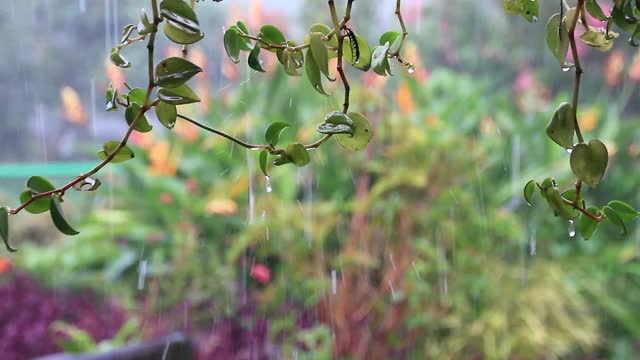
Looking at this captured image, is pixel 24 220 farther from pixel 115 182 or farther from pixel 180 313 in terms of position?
pixel 180 313

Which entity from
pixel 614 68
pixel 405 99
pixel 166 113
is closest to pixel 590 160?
pixel 166 113

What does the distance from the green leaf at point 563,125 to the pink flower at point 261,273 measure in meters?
1.00

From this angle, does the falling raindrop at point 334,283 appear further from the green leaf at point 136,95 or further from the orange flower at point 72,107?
the green leaf at point 136,95

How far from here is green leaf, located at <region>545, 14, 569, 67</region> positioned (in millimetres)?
355

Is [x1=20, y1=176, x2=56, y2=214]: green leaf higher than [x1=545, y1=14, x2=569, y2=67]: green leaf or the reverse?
the reverse

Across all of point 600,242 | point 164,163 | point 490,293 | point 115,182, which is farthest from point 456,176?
point 115,182

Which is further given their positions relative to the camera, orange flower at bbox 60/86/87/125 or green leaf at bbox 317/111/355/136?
orange flower at bbox 60/86/87/125

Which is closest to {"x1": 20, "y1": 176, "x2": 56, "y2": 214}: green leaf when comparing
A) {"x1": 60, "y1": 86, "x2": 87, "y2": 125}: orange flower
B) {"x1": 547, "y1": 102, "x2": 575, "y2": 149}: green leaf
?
{"x1": 547, "y1": 102, "x2": 575, "y2": 149}: green leaf

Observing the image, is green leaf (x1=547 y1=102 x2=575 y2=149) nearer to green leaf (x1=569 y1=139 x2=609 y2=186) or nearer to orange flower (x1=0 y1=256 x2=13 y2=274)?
green leaf (x1=569 y1=139 x2=609 y2=186)

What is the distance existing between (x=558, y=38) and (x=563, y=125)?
0.21ft

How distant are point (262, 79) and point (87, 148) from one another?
16.3 inches

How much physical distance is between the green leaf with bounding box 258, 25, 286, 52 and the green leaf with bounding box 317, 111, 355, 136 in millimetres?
86

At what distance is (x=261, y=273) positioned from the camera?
4.19 feet

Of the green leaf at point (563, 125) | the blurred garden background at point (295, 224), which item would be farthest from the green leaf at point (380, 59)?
the blurred garden background at point (295, 224)
